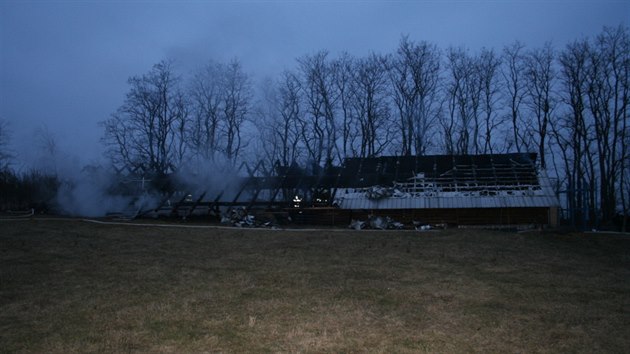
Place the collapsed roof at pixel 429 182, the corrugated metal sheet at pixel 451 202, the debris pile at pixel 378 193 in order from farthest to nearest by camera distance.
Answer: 1. the debris pile at pixel 378 193
2. the collapsed roof at pixel 429 182
3. the corrugated metal sheet at pixel 451 202

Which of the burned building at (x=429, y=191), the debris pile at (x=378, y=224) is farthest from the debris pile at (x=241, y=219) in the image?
the debris pile at (x=378, y=224)

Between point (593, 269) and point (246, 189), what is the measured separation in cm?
1818

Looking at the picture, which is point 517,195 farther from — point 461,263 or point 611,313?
point 611,313

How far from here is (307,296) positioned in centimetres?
856

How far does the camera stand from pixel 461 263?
12438mm

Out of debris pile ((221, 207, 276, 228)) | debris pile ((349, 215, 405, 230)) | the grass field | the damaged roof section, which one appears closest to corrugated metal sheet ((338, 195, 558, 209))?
the damaged roof section

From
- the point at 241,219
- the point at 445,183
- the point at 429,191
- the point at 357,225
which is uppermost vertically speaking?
the point at 445,183

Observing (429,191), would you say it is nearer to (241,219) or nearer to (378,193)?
(378,193)

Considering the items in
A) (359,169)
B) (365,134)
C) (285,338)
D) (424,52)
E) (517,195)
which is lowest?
(285,338)

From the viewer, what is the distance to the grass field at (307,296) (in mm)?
6105

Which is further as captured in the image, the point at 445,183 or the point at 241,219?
the point at 445,183

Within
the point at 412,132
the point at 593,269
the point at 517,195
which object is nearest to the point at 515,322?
the point at 593,269

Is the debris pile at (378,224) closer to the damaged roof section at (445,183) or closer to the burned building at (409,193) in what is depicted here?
the burned building at (409,193)

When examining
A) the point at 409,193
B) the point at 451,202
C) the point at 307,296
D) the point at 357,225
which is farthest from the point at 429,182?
the point at 307,296
